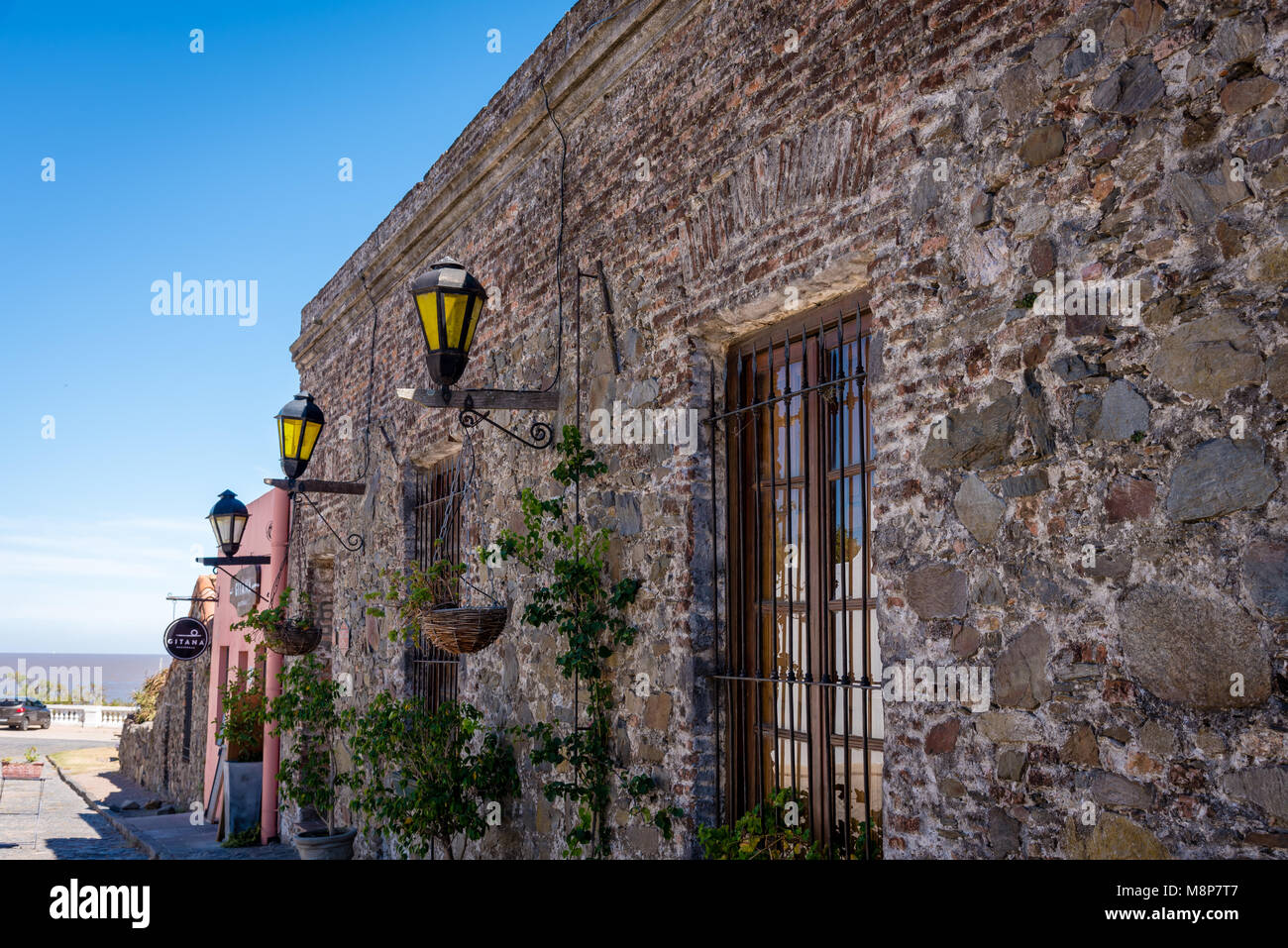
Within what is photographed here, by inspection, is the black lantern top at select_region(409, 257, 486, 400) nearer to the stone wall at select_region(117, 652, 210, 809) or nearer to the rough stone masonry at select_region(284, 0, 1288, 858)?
the rough stone masonry at select_region(284, 0, 1288, 858)

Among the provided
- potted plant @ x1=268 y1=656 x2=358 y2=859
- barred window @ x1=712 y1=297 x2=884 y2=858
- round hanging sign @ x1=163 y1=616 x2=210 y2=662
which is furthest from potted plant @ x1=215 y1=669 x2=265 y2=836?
barred window @ x1=712 y1=297 x2=884 y2=858

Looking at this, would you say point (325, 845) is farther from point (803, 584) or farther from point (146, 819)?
point (146, 819)

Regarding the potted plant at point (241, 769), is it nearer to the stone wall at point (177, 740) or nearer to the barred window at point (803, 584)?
the stone wall at point (177, 740)

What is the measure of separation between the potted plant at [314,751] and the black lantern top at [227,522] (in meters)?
1.33

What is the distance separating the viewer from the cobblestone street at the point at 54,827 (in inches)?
378

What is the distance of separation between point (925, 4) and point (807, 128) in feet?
2.00

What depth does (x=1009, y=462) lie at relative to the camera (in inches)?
116

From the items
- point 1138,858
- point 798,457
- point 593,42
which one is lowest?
point 1138,858

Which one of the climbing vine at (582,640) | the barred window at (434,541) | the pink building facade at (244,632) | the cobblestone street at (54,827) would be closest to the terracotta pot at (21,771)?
the cobblestone street at (54,827)

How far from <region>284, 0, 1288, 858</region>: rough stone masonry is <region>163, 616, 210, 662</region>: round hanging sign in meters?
6.89

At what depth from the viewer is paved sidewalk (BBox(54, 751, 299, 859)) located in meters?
9.30
